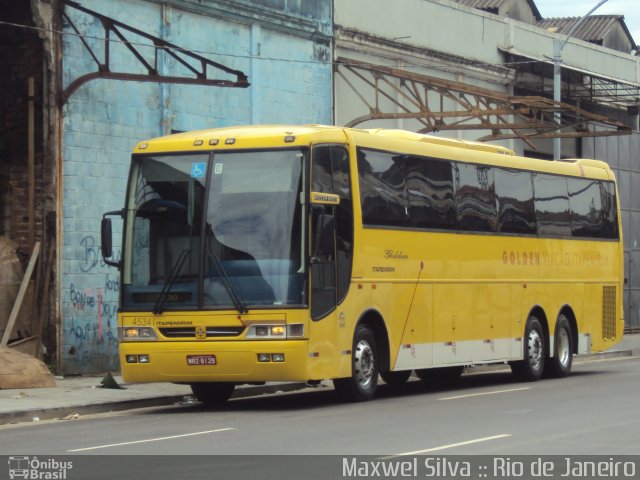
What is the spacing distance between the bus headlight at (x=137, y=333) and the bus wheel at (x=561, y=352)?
8.77m

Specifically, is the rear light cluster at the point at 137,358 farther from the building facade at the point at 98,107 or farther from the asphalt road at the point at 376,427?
the building facade at the point at 98,107

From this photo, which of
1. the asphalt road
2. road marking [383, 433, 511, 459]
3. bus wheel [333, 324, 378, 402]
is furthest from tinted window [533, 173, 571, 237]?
road marking [383, 433, 511, 459]

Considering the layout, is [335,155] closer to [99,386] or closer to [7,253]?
[99,386]

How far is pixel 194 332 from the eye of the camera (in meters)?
17.5

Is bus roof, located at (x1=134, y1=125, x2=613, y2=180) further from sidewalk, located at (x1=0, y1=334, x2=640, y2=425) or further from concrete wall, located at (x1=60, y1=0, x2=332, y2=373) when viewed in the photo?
concrete wall, located at (x1=60, y1=0, x2=332, y2=373)

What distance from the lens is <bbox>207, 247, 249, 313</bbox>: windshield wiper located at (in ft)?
56.7

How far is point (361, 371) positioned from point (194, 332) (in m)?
2.46

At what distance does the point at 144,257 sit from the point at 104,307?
6351 mm

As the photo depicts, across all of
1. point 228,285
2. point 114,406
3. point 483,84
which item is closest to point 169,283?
point 228,285

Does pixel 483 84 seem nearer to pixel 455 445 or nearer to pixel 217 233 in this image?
pixel 217 233

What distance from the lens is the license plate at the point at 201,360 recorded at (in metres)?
17.4

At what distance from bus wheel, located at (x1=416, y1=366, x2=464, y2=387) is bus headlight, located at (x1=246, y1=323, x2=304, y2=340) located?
279 inches

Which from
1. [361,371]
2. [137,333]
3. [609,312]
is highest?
[137,333]

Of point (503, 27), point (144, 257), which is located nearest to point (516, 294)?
point (144, 257)
